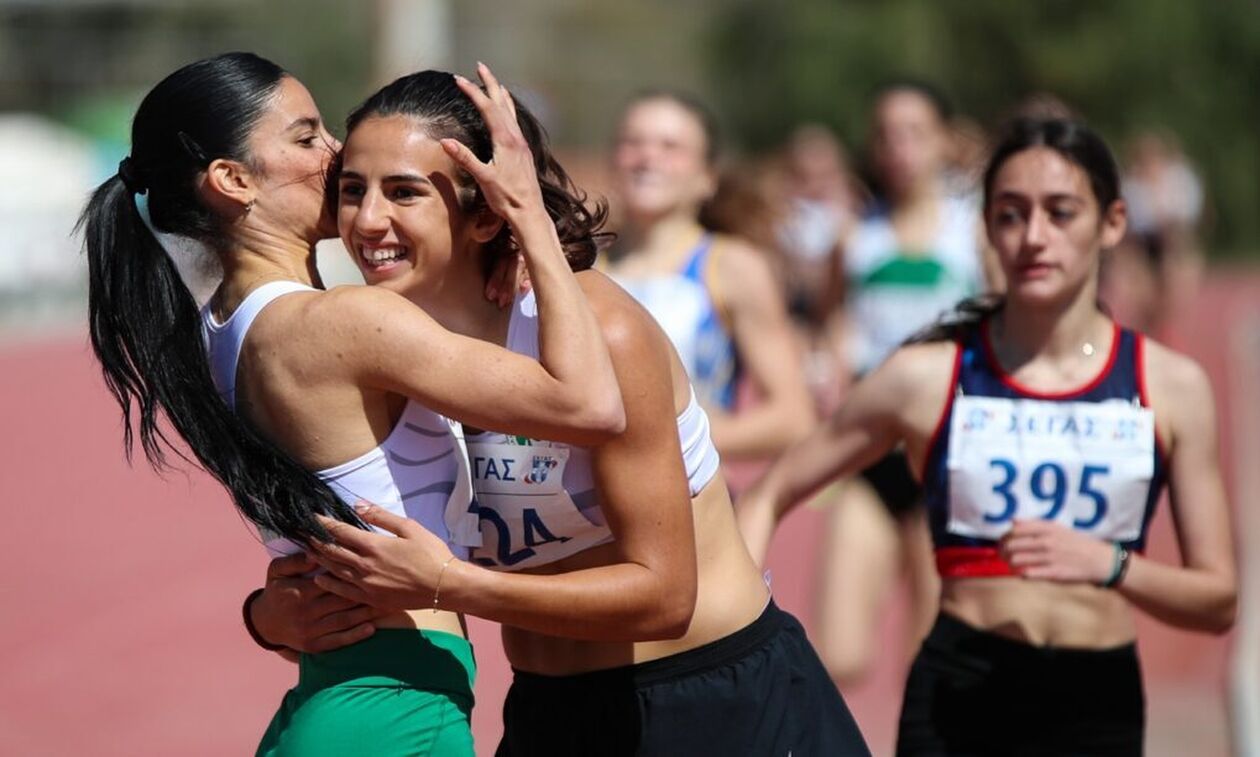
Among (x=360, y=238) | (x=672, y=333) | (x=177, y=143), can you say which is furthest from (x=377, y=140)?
(x=672, y=333)

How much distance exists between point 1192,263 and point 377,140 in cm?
3066

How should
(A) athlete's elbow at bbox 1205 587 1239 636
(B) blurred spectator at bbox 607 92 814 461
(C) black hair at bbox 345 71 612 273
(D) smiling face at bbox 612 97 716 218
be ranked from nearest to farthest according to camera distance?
1. (C) black hair at bbox 345 71 612 273
2. (A) athlete's elbow at bbox 1205 587 1239 636
3. (B) blurred spectator at bbox 607 92 814 461
4. (D) smiling face at bbox 612 97 716 218

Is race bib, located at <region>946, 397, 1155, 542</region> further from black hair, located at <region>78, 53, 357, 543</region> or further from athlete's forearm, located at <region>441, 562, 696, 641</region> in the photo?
black hair, located at <region>78, 53, 357, 543</region>

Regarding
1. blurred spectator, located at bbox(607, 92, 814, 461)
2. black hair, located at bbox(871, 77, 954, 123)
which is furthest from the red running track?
black hair, located at bbox(871, 77, 954, 123)

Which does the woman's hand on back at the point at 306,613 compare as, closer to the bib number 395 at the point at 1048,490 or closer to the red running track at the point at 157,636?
the red running track at the point at 157,636

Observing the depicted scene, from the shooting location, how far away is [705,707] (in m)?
3.11

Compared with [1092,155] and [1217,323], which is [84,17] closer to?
[1217,323]

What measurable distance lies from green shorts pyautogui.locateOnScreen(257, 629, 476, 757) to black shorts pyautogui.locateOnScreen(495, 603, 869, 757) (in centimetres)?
20

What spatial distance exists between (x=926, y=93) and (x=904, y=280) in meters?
0.92

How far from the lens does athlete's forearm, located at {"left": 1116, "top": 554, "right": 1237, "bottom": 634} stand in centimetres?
384

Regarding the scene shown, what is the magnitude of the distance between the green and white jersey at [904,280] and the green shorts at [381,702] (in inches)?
162

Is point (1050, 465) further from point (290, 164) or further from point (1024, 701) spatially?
point (290, 164)

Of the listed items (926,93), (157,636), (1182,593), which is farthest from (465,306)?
(157,636)

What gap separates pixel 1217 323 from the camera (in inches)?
1103
